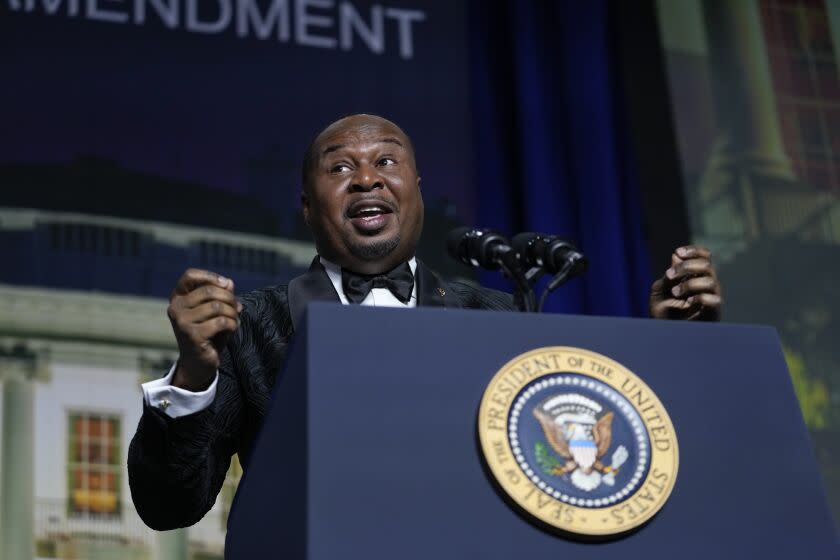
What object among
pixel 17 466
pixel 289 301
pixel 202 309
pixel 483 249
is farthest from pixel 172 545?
pixel 202 309

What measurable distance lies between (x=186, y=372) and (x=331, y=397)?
0.30m

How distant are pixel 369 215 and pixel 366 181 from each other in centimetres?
5

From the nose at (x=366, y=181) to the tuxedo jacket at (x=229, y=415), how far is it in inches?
5.3

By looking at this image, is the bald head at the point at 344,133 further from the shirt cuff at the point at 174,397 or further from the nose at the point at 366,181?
the shirt cuff at the point at 174,397

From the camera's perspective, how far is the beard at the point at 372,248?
1936mm

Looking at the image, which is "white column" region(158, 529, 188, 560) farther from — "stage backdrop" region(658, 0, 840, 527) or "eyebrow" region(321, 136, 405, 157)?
"stage backdrop" region(658, 0, 840, 527)

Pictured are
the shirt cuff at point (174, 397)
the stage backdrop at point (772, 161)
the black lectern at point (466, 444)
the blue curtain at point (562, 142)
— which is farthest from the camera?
the blue curtain at point (562, 142)

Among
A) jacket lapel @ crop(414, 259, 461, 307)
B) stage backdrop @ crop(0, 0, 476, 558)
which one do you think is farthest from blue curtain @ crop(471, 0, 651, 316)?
jacket lapel @ crop(414, 259, 461, 307)

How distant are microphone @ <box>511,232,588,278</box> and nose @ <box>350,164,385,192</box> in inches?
9.6

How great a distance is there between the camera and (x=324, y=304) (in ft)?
4.36

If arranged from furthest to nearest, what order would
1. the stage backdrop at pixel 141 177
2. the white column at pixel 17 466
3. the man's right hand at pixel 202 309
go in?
1. the stage backdrop at pixel 141 177
2. the white column at pixel 17 466
3. the man's right hand at pixel 202 309

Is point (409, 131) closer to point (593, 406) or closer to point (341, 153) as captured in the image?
point (341, 153)

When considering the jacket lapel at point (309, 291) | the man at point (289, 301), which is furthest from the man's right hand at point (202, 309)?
the jacket lapel at point (309, 291)

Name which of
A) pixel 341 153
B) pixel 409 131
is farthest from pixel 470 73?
pixel 341 153
